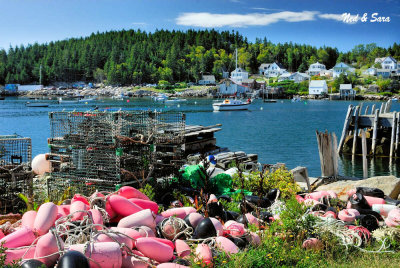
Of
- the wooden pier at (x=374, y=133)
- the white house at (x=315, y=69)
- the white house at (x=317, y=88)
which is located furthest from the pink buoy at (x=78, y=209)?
the white house at (x=315, y=69)

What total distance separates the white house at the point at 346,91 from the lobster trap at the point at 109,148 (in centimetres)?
12842

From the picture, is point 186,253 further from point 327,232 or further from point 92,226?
point 327,232

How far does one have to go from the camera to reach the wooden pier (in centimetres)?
2603

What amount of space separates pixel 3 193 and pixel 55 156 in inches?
58.3

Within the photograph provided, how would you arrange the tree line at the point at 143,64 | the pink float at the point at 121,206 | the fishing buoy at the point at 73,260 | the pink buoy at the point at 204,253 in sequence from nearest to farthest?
1. the fishing buoy at the point at 73,260
2. the pink buoy at the point at 204,253
3. the pink float at the point at 121,206
4. the tree line at the point at 143,64

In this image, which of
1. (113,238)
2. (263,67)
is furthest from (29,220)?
(263,67)

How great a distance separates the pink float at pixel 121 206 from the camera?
567 cm

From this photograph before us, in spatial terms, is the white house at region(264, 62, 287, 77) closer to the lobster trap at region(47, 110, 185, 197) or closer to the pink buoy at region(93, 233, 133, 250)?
the lobster trap at region(47, 110, 185, 197)

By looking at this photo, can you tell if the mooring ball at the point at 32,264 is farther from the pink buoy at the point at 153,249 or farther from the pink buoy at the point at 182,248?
the pink buoy at the point at 182,248

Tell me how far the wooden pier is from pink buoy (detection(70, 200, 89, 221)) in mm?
23245

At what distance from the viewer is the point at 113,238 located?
4461 millimetres

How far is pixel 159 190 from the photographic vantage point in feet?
26.5

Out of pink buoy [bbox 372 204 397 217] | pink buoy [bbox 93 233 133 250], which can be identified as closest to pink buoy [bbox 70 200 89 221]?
pink buoy [bbox 93 233 133 250]

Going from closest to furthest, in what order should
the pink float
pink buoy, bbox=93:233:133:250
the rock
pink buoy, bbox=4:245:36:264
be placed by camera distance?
pink buoy, bbox=4:245:36:264 < pink buoy, bbox=93:233:133:250 < the pink float < the rock
